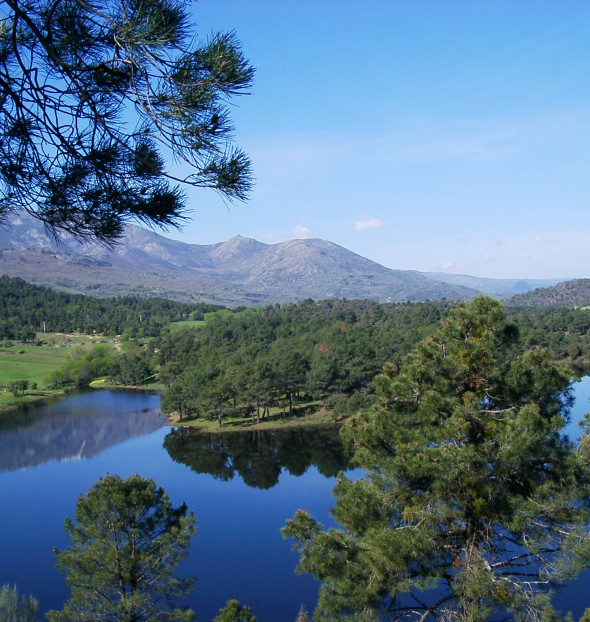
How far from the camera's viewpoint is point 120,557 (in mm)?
7328

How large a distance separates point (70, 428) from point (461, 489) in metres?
24.3

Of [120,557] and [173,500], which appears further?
[173,500]

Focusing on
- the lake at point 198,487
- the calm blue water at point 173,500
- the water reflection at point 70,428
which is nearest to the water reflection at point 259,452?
the lake at point 198,487

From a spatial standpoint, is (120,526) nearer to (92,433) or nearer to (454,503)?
(454,503)

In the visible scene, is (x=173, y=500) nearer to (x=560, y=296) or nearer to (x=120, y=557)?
(x=120, y=557)

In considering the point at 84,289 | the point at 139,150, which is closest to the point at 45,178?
the point at 139,150

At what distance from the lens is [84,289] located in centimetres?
13525

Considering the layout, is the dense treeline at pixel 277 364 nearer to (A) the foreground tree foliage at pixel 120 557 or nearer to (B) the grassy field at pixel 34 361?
(B) the grassy field at pixel 34 361

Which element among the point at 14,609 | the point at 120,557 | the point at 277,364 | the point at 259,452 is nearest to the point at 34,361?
the point at 277,364

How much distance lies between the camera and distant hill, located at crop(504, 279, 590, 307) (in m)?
83.4

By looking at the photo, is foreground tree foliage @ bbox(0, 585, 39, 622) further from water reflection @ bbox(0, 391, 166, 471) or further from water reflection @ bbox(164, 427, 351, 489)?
water reflection @ bbox(0, 391, 166, 471)

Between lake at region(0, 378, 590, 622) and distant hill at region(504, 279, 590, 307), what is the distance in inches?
2336

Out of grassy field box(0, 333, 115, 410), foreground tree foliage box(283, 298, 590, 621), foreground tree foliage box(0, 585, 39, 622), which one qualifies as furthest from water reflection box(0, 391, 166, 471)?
foreground tree foliage box(283, 298, 590, 621)

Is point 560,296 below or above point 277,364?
above
